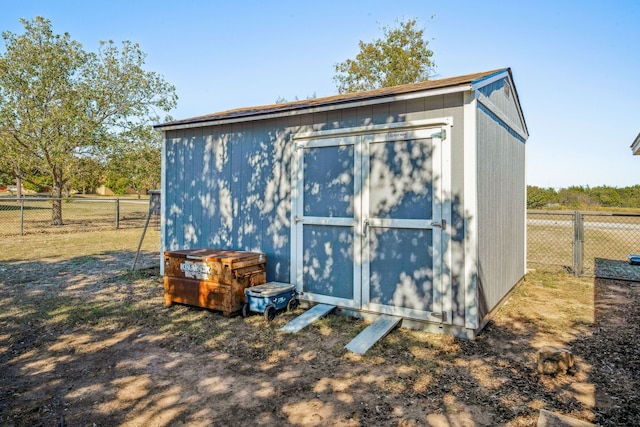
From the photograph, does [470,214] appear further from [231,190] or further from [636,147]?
[636,147]

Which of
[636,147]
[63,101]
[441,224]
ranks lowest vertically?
[441,224]

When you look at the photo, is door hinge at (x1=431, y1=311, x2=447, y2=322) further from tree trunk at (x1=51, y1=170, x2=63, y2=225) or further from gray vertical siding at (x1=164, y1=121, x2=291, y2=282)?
tree trunk at (x1=51, y1=170, x2=63, y2=225)

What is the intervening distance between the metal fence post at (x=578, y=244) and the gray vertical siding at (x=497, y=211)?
1.25m

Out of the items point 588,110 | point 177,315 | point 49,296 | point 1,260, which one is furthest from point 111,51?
point 588,110

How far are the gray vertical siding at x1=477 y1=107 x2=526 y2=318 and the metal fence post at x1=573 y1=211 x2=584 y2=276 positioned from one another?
125cm

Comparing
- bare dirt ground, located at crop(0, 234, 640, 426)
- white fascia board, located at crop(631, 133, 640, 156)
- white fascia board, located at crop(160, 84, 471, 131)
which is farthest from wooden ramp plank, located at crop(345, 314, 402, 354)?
white fascia board, located at crop(631, 133, 640, 156)

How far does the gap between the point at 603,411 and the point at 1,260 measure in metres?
10.3

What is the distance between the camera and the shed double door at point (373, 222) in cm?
401

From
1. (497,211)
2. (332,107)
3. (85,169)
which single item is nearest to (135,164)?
(85,169)

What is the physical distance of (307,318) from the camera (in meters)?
4.29

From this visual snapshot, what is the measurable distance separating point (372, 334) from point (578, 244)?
5.40m

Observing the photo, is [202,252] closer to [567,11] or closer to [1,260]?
[1,260]

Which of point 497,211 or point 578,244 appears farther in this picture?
point 578,244

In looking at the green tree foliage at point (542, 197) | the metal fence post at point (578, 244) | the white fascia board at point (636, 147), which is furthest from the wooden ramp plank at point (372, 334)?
the green tree foliage at point (542, 197)
